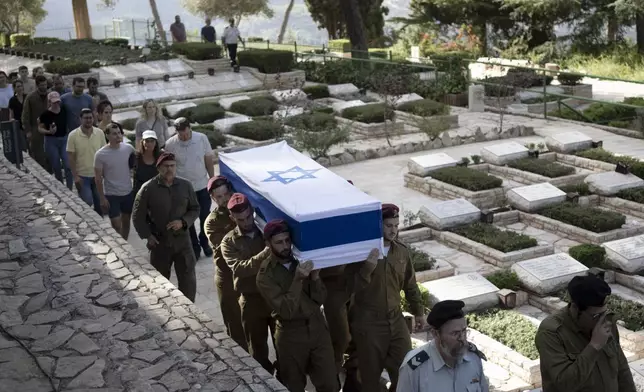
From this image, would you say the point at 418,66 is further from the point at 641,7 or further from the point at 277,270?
the point at 277,270

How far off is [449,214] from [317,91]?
10391mm

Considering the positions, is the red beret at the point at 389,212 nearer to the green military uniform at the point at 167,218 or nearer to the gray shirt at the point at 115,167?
the green military uniform at the point at 167,218

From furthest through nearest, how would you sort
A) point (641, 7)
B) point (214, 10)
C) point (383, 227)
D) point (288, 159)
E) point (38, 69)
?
point (214, 10) < point (641, 7) < point (38, 69) < point (288, 159) < point (383, 227)

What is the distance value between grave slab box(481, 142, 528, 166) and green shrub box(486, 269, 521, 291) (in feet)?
16.4

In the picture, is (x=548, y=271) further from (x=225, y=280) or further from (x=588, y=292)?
(x=588, y=292)

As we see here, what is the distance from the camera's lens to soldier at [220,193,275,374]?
20.9 feet

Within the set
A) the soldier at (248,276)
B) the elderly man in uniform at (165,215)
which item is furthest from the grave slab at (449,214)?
the soldier at (248,276)

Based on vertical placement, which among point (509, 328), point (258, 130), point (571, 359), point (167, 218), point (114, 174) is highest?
point (114, 174)

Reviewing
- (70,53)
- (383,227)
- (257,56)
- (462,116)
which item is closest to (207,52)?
(257,56)

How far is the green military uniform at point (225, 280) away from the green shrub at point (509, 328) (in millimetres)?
2115

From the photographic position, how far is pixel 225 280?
6.96 metres

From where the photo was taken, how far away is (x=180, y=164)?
9.32 m

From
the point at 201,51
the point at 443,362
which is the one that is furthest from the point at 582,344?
the point at 201,51

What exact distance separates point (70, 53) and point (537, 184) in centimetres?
1708
